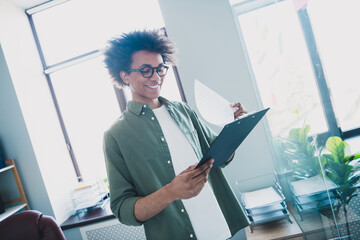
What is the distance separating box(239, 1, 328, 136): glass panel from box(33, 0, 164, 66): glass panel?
1.05 meters

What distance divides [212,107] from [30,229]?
1241 mm

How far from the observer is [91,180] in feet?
7.55

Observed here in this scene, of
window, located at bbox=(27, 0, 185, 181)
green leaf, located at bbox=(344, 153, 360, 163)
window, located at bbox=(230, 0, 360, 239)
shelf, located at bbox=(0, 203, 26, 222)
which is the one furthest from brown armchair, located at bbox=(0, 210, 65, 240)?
green leaf, located at bbox=(344, 153, 360, 163)

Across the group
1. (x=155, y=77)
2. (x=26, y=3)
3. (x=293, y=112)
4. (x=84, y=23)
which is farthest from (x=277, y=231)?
(x=26, y=3)

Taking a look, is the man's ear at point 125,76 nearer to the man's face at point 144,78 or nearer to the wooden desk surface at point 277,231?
the man's face at point 144,78

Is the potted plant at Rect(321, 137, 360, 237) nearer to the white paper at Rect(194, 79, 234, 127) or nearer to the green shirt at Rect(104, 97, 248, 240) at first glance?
the white paper at Rect(194, 79, 234, 127)

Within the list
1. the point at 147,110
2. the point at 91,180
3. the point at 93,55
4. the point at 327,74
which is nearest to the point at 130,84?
the point at 147,110

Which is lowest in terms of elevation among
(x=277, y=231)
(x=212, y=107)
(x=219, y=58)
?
(x=277, y=231)

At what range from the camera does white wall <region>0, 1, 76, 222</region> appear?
2037 millimetres

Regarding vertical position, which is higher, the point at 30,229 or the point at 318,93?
the point at 318,93

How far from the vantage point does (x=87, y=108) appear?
2.40 metres

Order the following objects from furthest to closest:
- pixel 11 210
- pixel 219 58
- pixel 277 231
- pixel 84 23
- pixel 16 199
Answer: pixel 84 23, pixel 16 199, pixel 11 210, pixel 219 58, pixel 277 231

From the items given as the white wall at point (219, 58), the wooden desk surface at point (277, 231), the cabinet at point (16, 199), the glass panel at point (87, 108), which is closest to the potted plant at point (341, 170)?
the wooden desk surface at point (277, 231)

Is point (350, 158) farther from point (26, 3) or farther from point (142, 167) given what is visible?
point (26, 3)
